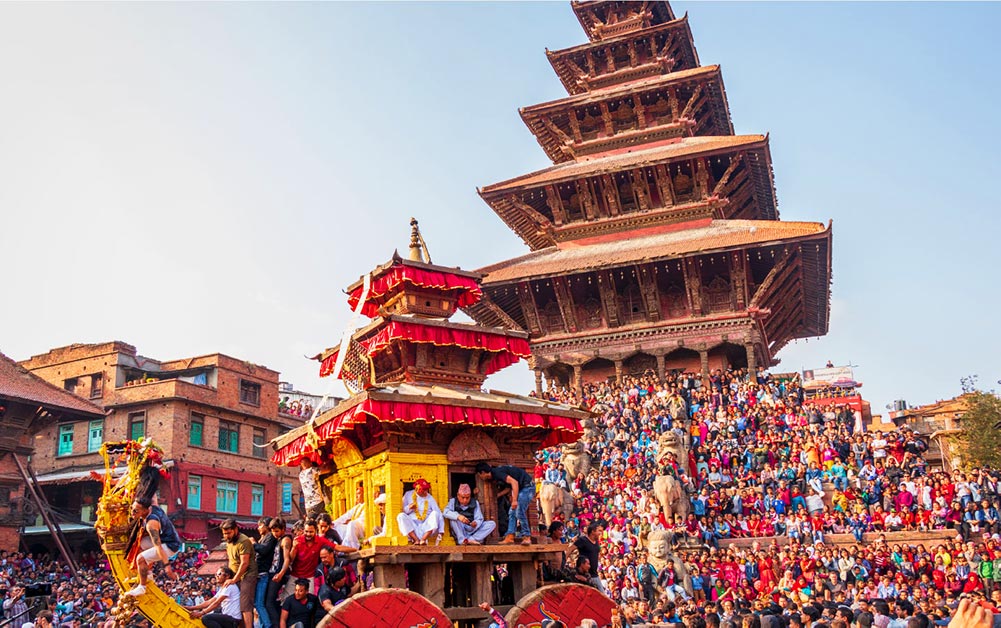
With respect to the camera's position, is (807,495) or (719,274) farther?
(719,274)

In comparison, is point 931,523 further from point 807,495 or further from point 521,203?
point 521,203

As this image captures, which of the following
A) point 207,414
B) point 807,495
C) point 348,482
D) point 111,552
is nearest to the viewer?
point 111,552

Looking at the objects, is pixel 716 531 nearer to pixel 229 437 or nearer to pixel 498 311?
pixel 498 311

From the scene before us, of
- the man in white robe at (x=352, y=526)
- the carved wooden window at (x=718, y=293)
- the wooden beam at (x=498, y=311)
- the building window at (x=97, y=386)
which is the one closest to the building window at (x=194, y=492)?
the building window at (x=97, y=386)

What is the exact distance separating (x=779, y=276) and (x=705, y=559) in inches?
563

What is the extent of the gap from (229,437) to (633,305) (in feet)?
65.3

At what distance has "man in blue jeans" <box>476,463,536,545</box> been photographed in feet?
40.1

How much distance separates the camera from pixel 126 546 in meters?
10.6

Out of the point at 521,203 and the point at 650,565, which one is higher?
the point at 521,203

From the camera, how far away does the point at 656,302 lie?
30.7m

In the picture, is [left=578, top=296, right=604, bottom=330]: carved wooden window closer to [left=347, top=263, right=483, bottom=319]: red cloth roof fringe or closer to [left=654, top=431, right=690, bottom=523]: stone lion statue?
[left=654, top=431, right=690, bottom=523]: stone lion statue

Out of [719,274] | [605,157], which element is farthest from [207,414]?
[719,274]

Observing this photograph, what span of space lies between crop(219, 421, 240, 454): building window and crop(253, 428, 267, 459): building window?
47.2 inches

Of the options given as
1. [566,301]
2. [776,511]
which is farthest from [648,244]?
[776,511]
